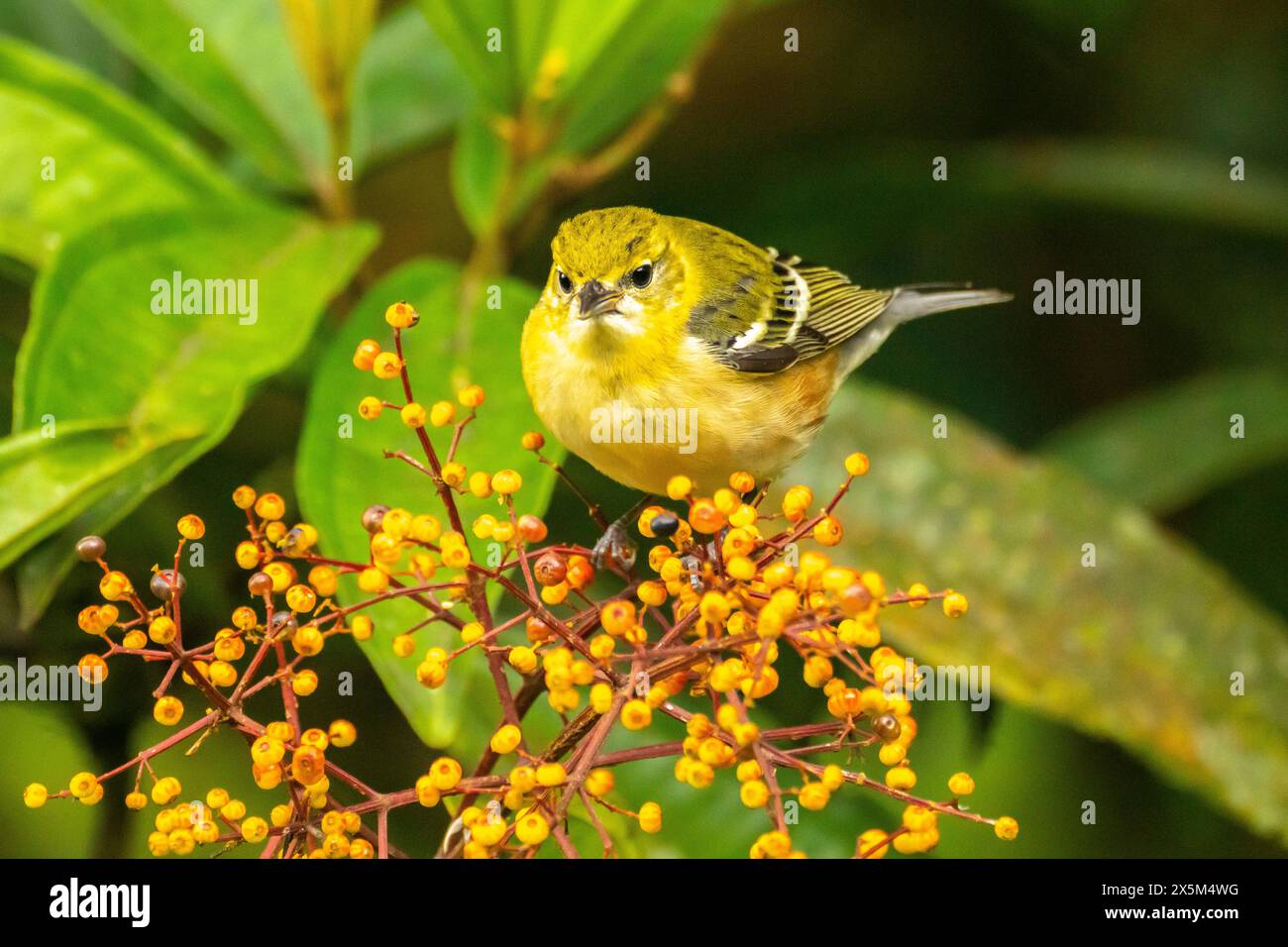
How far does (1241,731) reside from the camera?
1917mm

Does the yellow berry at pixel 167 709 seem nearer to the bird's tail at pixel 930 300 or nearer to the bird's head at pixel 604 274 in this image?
the bird's head at pixel 604 274

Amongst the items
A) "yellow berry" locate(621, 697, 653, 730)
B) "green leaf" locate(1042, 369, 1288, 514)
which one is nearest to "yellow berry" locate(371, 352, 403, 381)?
"yellow berry" locate(621, 697, 653, 730)

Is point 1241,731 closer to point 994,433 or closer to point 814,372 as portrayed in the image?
point 814,372

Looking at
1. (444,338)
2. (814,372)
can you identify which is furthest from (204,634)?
(814,372)

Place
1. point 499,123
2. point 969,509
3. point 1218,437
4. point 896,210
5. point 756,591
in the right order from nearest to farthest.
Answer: point 756,591
point 499,123
point 969,509
point 1218,437
point 896,210

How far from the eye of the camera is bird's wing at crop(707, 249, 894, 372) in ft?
6.24

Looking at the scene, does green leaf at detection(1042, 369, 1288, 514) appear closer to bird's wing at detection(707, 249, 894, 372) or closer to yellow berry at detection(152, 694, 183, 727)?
bird's wing at detection(707, 249, 894, 372)

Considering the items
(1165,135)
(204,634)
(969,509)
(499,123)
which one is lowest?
(204,634)

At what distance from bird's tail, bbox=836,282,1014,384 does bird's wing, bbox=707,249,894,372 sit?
1.0 inches

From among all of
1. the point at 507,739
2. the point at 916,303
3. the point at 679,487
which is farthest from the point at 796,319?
the point at 507,739

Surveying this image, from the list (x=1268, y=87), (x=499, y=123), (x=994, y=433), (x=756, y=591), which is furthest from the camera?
(x=1268, y=87)

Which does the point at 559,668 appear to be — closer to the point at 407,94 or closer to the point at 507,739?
the point at 507,739

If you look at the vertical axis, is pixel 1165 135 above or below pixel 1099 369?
above

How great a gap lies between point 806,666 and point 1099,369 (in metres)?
2.21
